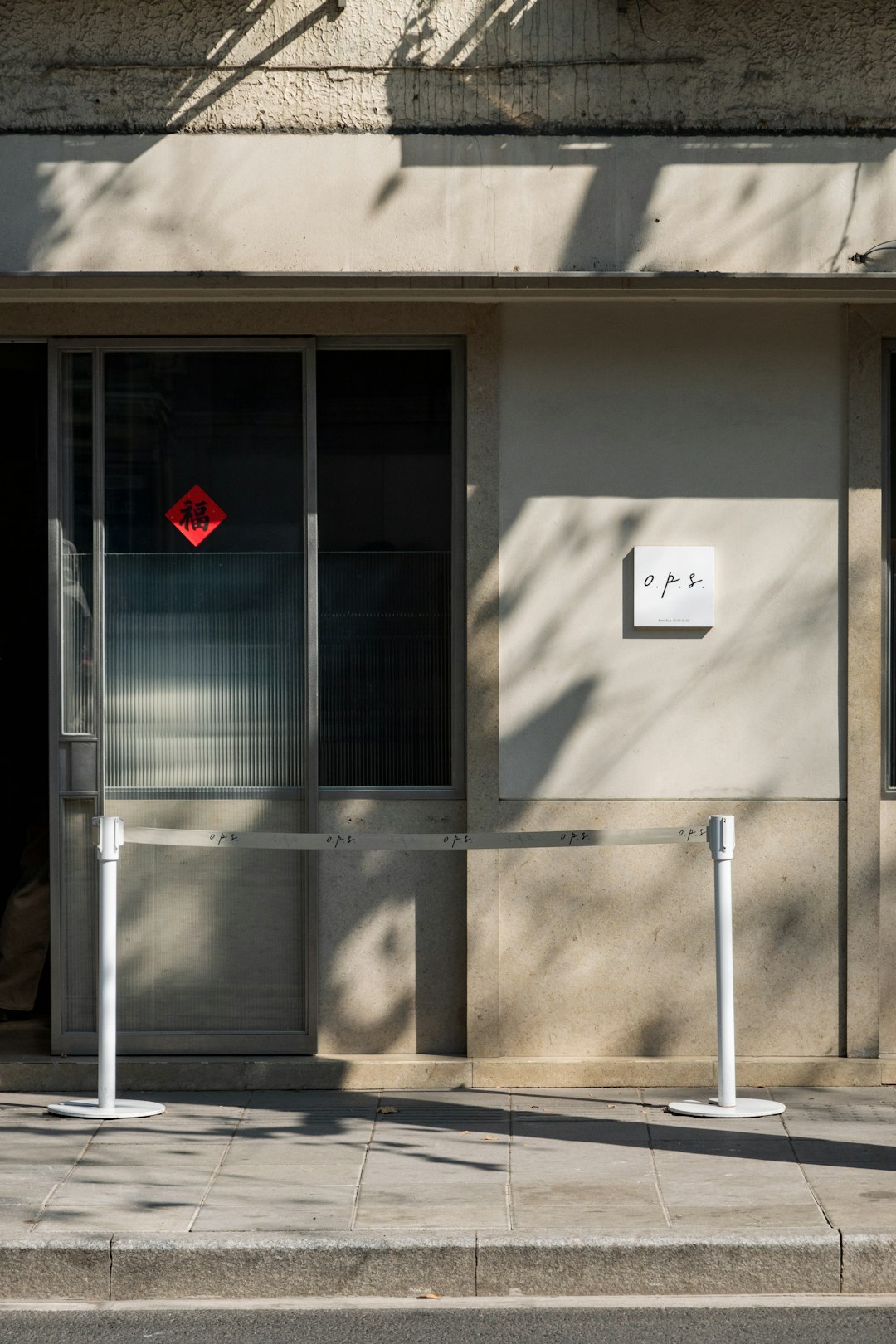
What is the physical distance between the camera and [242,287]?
727cm

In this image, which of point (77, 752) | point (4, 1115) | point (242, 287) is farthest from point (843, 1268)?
point (242, 287)

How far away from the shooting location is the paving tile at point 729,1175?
5586 mm

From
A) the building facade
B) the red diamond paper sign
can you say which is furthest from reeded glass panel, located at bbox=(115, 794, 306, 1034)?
the red diamond paper sign

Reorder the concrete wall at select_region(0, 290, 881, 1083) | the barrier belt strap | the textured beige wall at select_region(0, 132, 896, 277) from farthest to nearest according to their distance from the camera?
the concrete wall at select_region(0, 290, 881, 1083) → the textured beige wall at select_region(0, 132, 896, 277) → the barrier belt strap

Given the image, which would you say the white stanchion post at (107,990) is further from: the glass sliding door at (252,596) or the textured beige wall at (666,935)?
the textured beige wall at (666,935)

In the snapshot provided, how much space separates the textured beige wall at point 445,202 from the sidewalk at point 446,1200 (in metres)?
3.72

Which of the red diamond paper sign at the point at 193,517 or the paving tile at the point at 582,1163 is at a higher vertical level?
the red diamond paper sign at the point at 193,517

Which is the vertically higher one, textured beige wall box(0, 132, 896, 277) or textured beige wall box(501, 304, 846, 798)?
textured beige wall box(0, 132, 896, 277)

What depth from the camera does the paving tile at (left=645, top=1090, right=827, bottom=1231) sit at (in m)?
5.59

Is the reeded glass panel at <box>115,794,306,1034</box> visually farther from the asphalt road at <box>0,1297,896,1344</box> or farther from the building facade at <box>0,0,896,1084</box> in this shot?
the asphalt road at <box>0,1297,896,1344</box>

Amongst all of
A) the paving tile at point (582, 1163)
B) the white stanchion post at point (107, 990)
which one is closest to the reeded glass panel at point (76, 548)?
the white stanchion post at point (107, 990)

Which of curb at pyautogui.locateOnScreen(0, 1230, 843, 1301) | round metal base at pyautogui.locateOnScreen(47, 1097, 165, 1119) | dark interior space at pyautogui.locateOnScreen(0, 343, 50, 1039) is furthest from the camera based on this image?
dark interior space at pyautogui.locateOnScreen(0, 343, 50, 1039)

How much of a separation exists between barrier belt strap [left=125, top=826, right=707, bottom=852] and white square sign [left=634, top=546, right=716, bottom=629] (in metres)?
0.98

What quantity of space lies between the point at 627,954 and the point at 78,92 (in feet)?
15.1
